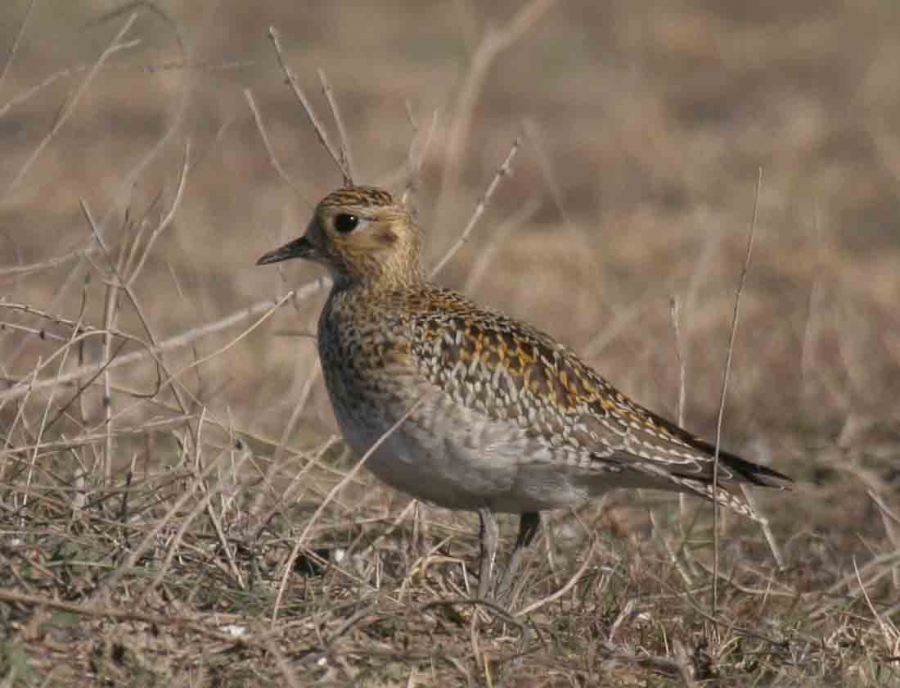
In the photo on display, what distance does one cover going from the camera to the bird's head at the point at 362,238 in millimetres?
7160

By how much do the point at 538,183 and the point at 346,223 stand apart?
7.48 m

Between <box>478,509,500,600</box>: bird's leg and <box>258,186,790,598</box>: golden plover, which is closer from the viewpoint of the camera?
<box>258,186,790,598</box>: golden plover

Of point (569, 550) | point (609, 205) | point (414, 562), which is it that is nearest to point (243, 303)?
point (609, 205)

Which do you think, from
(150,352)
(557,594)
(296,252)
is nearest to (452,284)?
(296,252)

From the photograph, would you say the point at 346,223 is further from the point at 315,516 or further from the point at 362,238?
the point at 315,516

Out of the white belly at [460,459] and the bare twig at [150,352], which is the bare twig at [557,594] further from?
the bare twig at [150,352]

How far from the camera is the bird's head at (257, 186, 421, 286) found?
282 inches

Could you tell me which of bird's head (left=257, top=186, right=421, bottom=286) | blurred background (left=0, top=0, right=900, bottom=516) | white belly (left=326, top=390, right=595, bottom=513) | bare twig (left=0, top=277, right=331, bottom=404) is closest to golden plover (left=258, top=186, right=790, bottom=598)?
white belly (left=326, top=390, right=595, bottom=513)

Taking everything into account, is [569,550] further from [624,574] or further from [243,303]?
[243,303]

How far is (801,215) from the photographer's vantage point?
1334 cm

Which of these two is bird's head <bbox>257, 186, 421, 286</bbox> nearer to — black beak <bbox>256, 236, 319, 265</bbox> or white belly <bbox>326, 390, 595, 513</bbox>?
black beak <bbox>256, 236, 319, 265</bbox>

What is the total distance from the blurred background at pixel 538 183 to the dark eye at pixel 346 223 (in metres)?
0.38

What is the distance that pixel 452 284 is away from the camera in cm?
1197

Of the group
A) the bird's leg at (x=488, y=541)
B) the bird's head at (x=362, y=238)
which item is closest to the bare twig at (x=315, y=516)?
the bird's leg at (x=488, y=541)
